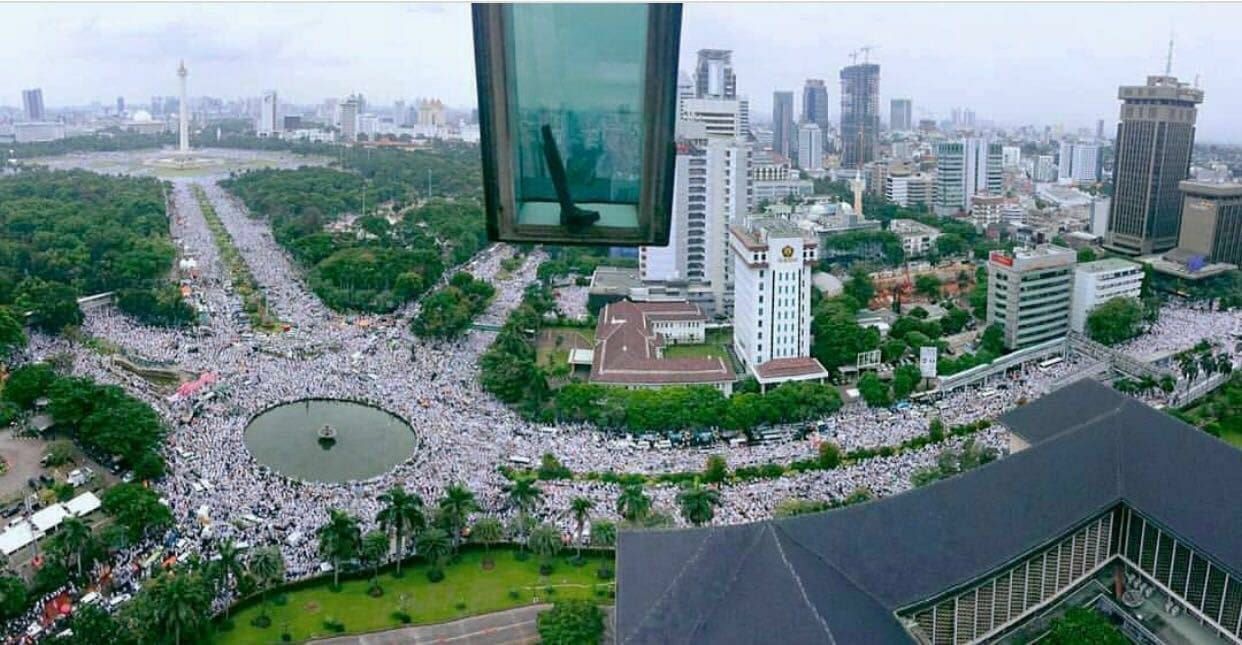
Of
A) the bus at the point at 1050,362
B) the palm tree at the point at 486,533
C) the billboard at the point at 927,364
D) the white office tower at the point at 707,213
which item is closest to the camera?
the palm tree at the point at 486,533

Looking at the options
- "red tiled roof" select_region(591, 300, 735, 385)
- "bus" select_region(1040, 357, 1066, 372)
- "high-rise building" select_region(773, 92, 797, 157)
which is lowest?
"bus" select_region(1040, 357, 1066, 372)

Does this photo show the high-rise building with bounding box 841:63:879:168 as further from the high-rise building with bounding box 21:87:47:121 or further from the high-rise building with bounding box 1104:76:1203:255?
the high-rise building with bounding box 21:87:47:121

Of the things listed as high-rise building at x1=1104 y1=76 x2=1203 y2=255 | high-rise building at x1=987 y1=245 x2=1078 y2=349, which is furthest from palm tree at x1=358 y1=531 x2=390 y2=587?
high-rise building at x1=1104 y1=76 x2=1203 y2=255

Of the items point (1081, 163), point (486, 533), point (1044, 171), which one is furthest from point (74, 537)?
point (1081, 163)

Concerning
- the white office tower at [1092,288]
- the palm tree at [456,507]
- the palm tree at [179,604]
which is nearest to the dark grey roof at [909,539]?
the palm tree at [456,507]

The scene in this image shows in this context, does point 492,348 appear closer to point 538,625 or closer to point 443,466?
point 443,466

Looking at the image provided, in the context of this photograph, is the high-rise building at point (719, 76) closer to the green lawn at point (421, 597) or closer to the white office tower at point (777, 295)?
the white office tower at point (777, 295)
